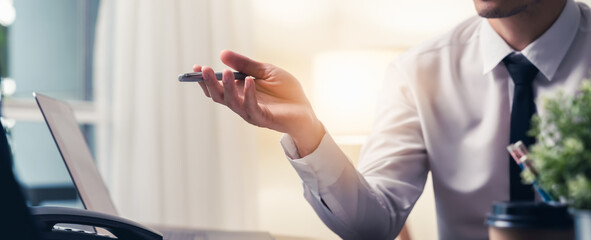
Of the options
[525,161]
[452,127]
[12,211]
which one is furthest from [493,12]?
[12,211]

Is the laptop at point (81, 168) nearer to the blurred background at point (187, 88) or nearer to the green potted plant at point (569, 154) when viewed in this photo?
the green potted plant at point (569, 154)

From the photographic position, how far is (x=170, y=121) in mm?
2480

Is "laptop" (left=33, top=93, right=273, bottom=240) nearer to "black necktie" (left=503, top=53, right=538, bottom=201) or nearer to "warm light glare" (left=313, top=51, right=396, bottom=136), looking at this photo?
"black necktie" (left=503, top=53, right=538, bottom=201)

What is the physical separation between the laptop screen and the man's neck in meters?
0.88

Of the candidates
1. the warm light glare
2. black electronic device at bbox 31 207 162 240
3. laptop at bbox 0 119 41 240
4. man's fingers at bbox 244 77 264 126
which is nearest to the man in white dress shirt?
A: man's fingers at bbox 244 77 264 126

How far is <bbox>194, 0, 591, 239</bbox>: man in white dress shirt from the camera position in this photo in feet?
3.47

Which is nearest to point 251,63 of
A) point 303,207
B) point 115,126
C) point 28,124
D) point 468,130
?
point 468,130

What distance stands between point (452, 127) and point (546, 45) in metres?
0.25

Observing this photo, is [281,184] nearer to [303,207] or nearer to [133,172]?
[303,207]

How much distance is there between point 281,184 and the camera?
107 inches

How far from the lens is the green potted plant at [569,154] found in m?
0.36

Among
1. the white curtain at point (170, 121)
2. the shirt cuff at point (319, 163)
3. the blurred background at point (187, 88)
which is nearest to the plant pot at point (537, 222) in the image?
the shirt cuff at point (319, 163)

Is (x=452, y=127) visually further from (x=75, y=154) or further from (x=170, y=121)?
(x=170, y=121)

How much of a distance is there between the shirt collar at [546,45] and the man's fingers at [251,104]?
61 cm
